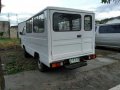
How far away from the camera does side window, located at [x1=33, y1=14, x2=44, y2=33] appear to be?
6.20 metres

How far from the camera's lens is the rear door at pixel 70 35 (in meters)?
5.84

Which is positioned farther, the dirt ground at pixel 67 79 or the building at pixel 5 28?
the building at pixel 5 28

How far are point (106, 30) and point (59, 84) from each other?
799 cm

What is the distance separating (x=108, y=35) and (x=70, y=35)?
676 cm

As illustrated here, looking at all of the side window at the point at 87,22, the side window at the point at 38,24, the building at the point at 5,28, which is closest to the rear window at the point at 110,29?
the side window at the point at 87,22

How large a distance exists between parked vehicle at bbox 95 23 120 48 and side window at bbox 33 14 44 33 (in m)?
6.23

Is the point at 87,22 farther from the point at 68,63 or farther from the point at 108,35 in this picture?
the point at 108,35

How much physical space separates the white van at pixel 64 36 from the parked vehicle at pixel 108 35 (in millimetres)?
5287

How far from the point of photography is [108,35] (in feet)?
40.1

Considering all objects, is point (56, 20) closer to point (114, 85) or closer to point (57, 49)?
point (57, 49)

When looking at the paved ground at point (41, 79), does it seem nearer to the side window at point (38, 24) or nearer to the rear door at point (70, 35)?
the rear door at point (70, 35)

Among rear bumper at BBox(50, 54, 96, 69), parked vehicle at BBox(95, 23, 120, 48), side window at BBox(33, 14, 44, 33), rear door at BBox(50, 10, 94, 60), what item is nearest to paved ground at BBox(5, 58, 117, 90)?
rear bumper at BBox(50, 54, 96, 69)

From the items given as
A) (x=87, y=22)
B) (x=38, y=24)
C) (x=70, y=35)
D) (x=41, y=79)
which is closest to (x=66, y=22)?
(x=70, y=35)

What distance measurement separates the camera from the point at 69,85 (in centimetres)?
546
